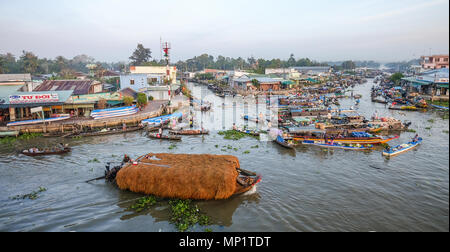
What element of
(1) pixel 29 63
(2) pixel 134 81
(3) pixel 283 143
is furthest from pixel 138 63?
(3) pixel 283 143

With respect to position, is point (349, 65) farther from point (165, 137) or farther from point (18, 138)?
point (18, 138)

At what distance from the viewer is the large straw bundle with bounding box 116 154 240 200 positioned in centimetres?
1166

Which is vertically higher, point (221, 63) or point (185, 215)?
point (221, 63)

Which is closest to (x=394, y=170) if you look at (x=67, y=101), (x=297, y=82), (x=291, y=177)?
(x=291, y=177)

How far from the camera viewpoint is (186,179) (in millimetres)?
11844

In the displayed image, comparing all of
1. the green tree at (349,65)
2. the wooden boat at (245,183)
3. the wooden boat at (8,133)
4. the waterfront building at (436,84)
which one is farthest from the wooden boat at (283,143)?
the green tree at (349,65)

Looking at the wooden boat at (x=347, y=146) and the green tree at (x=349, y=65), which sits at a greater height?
the green tree at (x=349, y=65)

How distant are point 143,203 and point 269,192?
6148 millimetres

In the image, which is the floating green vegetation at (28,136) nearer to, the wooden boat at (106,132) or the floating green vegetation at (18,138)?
Answer: the floating green vegetation at (18,138)

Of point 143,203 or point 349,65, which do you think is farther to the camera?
point 349,65

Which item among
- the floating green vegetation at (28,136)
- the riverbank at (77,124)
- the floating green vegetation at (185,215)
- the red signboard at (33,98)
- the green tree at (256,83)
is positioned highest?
the green tree at (256,83)

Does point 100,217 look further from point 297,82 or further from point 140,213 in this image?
point 297,82

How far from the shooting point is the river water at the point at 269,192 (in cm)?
1061
